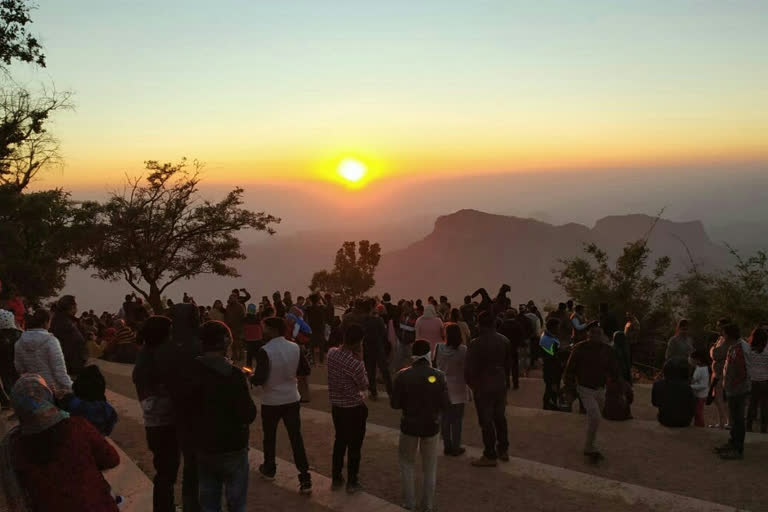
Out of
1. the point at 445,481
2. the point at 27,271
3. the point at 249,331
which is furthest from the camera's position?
the point at 27,271

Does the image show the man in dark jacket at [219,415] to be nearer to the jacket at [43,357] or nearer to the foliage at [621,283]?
the jacket at [43,357]

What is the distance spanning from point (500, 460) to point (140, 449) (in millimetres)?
4551

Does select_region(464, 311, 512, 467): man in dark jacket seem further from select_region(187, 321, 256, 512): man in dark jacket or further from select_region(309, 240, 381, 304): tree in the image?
select_region(309, 240, 381, 304): tree

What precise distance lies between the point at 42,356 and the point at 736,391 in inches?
315

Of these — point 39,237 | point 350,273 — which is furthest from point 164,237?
point 350,273

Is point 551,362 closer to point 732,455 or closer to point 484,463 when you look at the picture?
point 732,455

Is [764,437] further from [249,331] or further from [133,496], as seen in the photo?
[249,331]

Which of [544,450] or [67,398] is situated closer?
[67,398]

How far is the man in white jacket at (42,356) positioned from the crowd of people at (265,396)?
0.04 feet

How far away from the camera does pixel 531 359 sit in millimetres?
15375

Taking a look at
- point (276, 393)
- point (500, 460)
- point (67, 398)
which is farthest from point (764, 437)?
point (67, 398)

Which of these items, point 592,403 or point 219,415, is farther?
point 592,403

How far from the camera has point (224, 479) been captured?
4.69 m

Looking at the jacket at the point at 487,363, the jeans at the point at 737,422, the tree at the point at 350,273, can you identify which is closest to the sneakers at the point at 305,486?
the jacket at the point at 487,363
